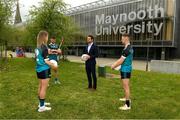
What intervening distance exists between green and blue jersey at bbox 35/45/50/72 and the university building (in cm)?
4305

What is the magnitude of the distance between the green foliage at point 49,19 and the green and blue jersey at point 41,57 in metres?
17.6

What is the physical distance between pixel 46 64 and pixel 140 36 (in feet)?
152

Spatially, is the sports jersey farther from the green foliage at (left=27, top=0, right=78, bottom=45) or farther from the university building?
the university building

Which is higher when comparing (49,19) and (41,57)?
(49,19)

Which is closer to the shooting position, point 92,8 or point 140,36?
point 140,36

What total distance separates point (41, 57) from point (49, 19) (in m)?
18.3

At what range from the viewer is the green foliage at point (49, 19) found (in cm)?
2522

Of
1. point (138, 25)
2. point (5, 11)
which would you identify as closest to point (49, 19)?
point (5, 11)

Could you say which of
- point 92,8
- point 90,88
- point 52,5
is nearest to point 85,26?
point 92,8

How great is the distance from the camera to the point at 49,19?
83.4ft

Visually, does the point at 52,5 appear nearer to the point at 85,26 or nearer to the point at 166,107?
the point at 166,107

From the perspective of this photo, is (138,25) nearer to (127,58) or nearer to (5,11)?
(5,11)

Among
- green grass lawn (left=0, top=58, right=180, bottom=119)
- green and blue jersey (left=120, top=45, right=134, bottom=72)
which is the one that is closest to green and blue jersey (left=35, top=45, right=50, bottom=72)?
green grass lawn (left=0, top=58, right=180, bottom=119)

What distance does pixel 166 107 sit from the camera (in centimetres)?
845
